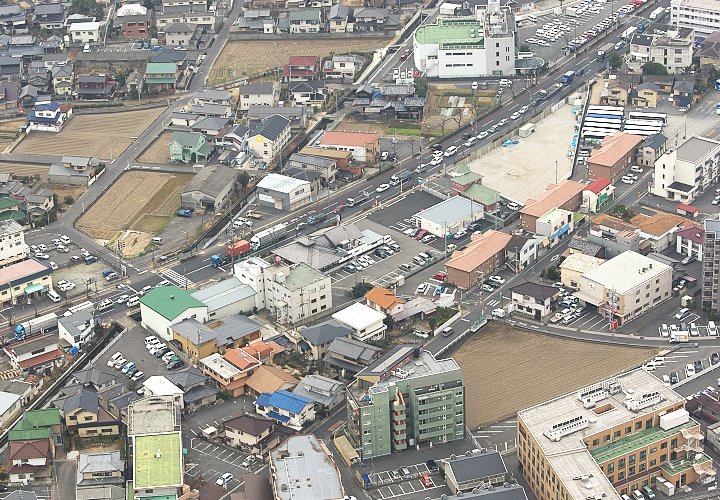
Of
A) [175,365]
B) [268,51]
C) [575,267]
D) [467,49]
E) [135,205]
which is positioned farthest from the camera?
[268,51]

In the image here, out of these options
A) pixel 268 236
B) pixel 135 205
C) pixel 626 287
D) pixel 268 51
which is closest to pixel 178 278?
pixel 268 236

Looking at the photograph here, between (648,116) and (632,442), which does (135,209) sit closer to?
(648,116)

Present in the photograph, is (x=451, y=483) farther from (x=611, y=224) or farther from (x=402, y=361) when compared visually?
(x=611, y=224)

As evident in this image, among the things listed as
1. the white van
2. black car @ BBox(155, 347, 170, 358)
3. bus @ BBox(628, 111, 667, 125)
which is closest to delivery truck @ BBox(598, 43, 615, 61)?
bus @ BBox(628, 111, 667, 125)

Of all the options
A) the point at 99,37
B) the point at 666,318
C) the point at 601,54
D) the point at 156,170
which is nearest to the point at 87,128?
the point at 156,170

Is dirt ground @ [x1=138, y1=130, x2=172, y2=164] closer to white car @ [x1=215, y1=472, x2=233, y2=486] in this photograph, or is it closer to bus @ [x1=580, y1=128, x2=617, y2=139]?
bus @ [x1=580, y1=128, x2=617, y2=139]

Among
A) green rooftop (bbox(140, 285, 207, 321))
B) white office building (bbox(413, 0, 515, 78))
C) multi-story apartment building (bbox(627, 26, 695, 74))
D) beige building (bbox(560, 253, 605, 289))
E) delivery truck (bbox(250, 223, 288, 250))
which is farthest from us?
white office building (bbox(413, 0, 515, 78))

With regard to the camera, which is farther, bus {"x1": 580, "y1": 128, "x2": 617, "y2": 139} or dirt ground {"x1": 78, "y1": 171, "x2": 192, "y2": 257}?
bus {"x1": 580, "y1": 128, "x2": 617, "y2": 139}
